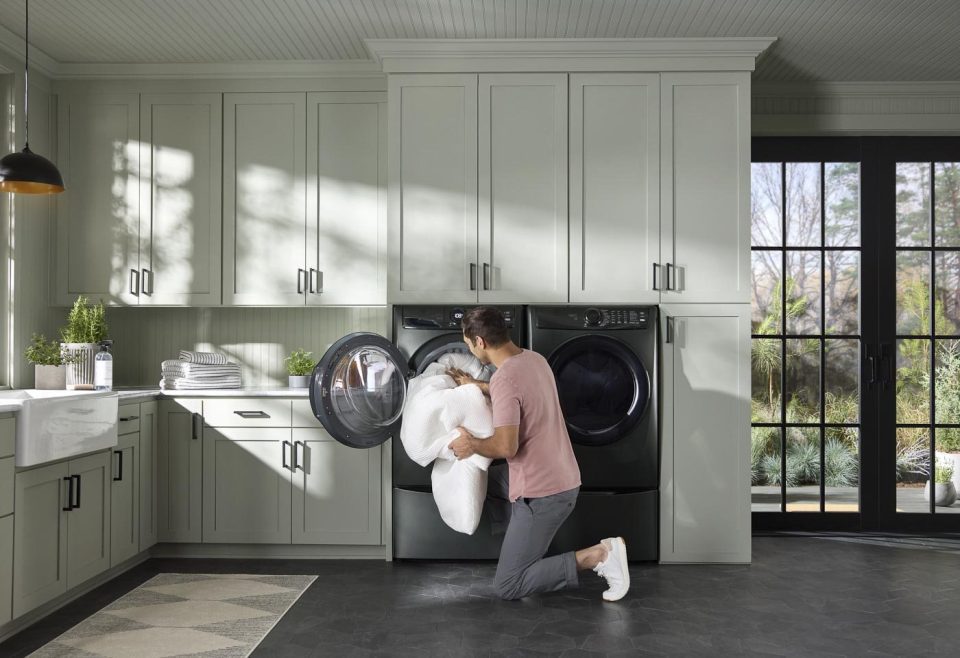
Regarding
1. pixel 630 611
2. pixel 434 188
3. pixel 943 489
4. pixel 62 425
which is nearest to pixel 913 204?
pixel 943 489

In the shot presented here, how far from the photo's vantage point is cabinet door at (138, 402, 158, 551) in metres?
4.07

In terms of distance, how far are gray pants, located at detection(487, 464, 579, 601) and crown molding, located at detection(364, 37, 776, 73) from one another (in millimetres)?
2209

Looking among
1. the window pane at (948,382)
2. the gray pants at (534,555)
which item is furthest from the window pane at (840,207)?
the gray pants at (534,555)

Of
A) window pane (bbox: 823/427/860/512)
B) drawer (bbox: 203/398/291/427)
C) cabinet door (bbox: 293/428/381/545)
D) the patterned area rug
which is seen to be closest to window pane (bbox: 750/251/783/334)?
window pane (bbox: 823/427/860/512)

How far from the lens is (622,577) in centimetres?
350

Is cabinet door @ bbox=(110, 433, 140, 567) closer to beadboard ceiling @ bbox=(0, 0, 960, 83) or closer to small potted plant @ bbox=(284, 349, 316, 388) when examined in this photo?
small potted plant @ bbox=(284, 349, 316, 388)

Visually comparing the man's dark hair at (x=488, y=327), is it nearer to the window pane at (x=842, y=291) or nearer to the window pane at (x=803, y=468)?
the window pane at (x=803, y=468)

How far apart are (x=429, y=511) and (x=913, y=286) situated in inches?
129

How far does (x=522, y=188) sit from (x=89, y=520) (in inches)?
102

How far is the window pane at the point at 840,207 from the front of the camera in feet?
16.2

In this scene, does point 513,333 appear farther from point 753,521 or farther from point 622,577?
Answer: point 753,521

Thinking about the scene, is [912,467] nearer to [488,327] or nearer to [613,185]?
[613,185]

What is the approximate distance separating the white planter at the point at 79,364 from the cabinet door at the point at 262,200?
2.47ft

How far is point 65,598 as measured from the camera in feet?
11.5
